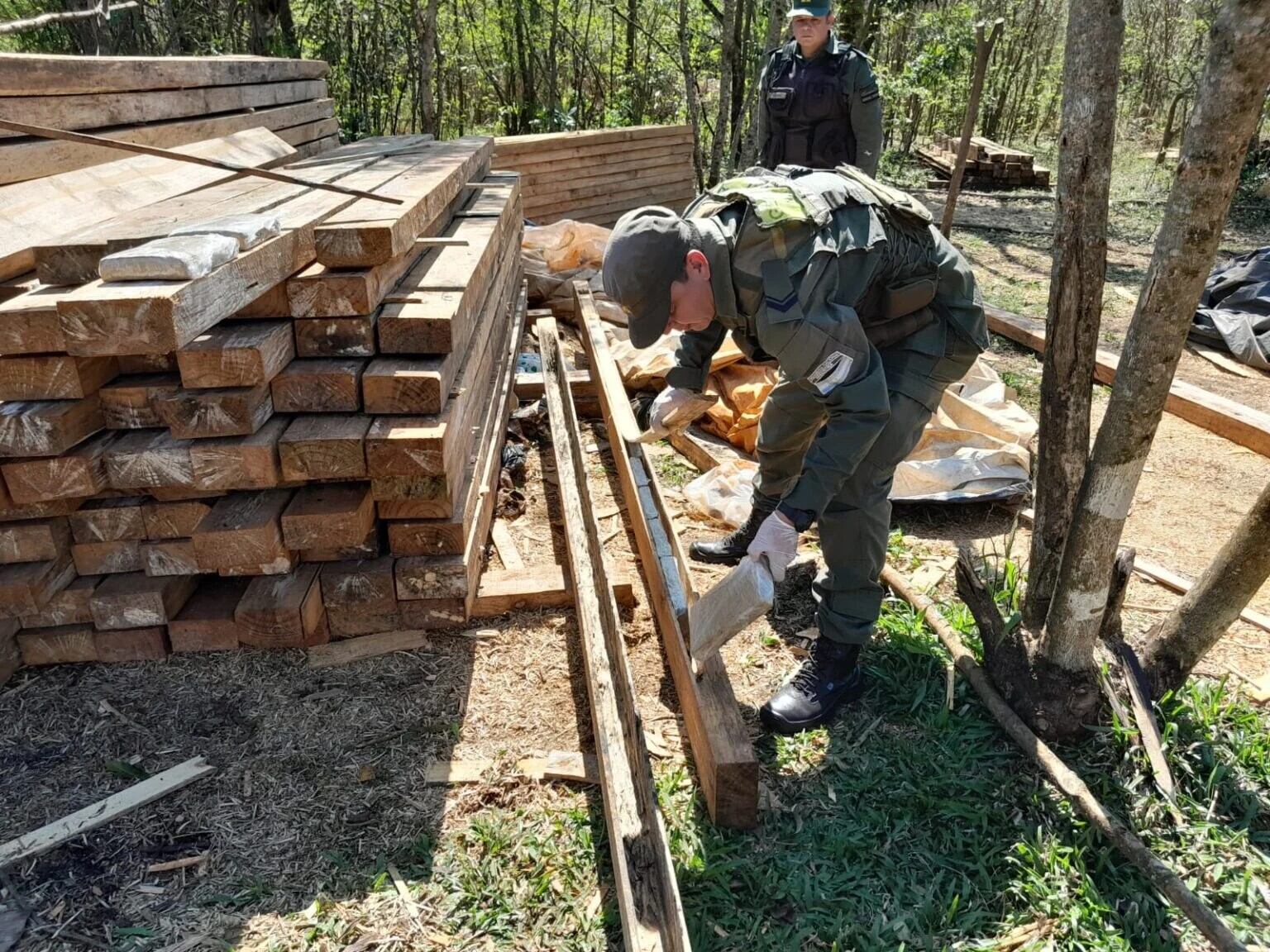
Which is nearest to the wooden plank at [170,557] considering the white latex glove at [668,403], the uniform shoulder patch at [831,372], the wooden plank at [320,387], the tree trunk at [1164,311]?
the wooden plank at [320,387]

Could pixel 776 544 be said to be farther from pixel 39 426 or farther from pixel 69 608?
pixel 69 608

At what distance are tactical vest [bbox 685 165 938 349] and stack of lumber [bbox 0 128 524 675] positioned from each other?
107 cm

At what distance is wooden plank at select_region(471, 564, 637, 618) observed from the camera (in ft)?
10.9

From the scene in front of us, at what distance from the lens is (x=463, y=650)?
3150 mm

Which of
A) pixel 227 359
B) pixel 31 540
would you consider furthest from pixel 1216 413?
pixel 31 540

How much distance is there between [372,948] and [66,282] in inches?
78.5

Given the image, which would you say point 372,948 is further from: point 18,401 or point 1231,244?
point 1231,244

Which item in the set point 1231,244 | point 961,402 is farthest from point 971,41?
point 961,402

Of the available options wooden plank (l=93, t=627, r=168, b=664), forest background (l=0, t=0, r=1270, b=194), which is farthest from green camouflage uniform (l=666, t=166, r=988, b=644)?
forest background (l=0, t=0, r=1270, b=194)

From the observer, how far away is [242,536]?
2.71m

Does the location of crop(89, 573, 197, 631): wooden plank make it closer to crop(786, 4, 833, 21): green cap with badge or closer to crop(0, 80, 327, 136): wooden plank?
crop(0, 80, 327, 136): wooden plank

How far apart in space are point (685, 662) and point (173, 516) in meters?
1.70

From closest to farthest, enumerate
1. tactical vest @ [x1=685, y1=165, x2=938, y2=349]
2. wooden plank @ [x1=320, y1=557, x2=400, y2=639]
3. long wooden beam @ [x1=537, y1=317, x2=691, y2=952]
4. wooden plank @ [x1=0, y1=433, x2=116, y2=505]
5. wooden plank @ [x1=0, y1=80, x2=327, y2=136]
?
long wooden beam @ [x1=537, y1=317, x2=691, y2=952] → tactical vest @ [x1=685, y1=165, x2=938, y2=349] → wooden plank @ [x1=0, y1=433, x2=116, y2=505] → wooden plank @ [x1=320, y1=557, x2=400, y2=639] → wooden plank @ [x1=0, y1=80, x2=327, y2=136]

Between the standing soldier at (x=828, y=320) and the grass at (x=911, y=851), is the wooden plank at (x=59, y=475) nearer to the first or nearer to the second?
the grass at (x=911, y=851)
